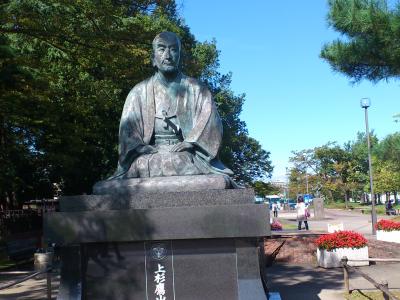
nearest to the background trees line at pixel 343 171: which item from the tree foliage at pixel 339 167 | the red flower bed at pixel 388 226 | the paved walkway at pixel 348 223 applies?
the tree foliage at pixel 339 167

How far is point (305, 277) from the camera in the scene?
38.1 ft

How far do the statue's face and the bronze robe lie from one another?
0.23m

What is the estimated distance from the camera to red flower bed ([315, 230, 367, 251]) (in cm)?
1292

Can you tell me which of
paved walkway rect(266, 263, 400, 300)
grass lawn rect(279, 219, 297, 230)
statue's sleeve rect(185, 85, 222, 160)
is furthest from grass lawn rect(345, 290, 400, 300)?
grass lawn rect(279, 219, 297, 230)

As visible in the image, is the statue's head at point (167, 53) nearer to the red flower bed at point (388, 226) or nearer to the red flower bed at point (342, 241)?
the red flower bed at point (342, 241)

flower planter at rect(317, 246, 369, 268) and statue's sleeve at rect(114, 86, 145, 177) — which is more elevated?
statue's sleeve at rect(114, 86, 145, 177)

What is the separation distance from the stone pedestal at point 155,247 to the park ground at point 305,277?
11.3 ft

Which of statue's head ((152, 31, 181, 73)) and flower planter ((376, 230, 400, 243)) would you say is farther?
flower planter ((376, 230, 400, 243))

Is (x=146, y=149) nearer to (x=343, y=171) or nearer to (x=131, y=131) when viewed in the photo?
(x=131, y=131)

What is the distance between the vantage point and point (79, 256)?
5691 millimetres

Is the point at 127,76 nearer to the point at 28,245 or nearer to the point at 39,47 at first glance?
the point at 39,47

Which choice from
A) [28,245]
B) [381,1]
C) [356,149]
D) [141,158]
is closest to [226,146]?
[28,245]

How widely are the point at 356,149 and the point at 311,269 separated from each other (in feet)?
164

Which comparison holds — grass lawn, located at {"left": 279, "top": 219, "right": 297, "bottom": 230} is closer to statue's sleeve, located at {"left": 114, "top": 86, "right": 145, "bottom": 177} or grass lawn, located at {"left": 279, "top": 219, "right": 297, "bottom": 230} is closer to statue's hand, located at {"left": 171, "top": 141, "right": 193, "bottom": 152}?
statue's sleeve, located at {"left": 114, "top": 86, "right": 145, "bottom": 177}
